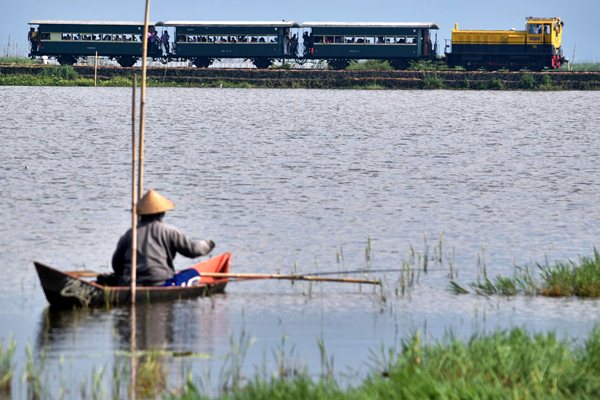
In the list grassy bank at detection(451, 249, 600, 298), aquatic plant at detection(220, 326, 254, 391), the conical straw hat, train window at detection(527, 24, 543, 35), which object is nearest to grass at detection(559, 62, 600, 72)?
train window at detection(527, 24, 543, 35)

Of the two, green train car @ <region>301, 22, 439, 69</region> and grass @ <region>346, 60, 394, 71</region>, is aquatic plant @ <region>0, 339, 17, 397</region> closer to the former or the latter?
green train car @ <region>301, 22, 439, 69</region>

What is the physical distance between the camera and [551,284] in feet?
49.2

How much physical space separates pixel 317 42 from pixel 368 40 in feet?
12.3

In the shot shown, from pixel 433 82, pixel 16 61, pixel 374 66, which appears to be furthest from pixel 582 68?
pixel 16 61

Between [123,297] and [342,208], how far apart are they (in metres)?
12.0

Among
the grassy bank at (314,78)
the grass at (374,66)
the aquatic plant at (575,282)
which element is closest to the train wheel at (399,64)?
the grassy bank at (314,78)

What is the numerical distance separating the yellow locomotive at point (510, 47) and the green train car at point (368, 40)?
2.23 metres

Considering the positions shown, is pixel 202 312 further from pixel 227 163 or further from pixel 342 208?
pixel 227 163

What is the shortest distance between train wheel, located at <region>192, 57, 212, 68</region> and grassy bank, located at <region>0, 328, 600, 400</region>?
8071cm

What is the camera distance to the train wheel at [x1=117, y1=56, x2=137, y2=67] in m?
89.9

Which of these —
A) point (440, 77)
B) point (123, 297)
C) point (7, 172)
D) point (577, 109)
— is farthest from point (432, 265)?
point (440, 77)

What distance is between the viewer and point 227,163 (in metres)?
37.2

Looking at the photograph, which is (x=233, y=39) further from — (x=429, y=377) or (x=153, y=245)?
(x=429, y=377)

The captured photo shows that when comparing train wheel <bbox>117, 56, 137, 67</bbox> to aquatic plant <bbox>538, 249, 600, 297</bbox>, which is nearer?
aquatic plant <bbox>538, 249, 600, 297</bbox>
